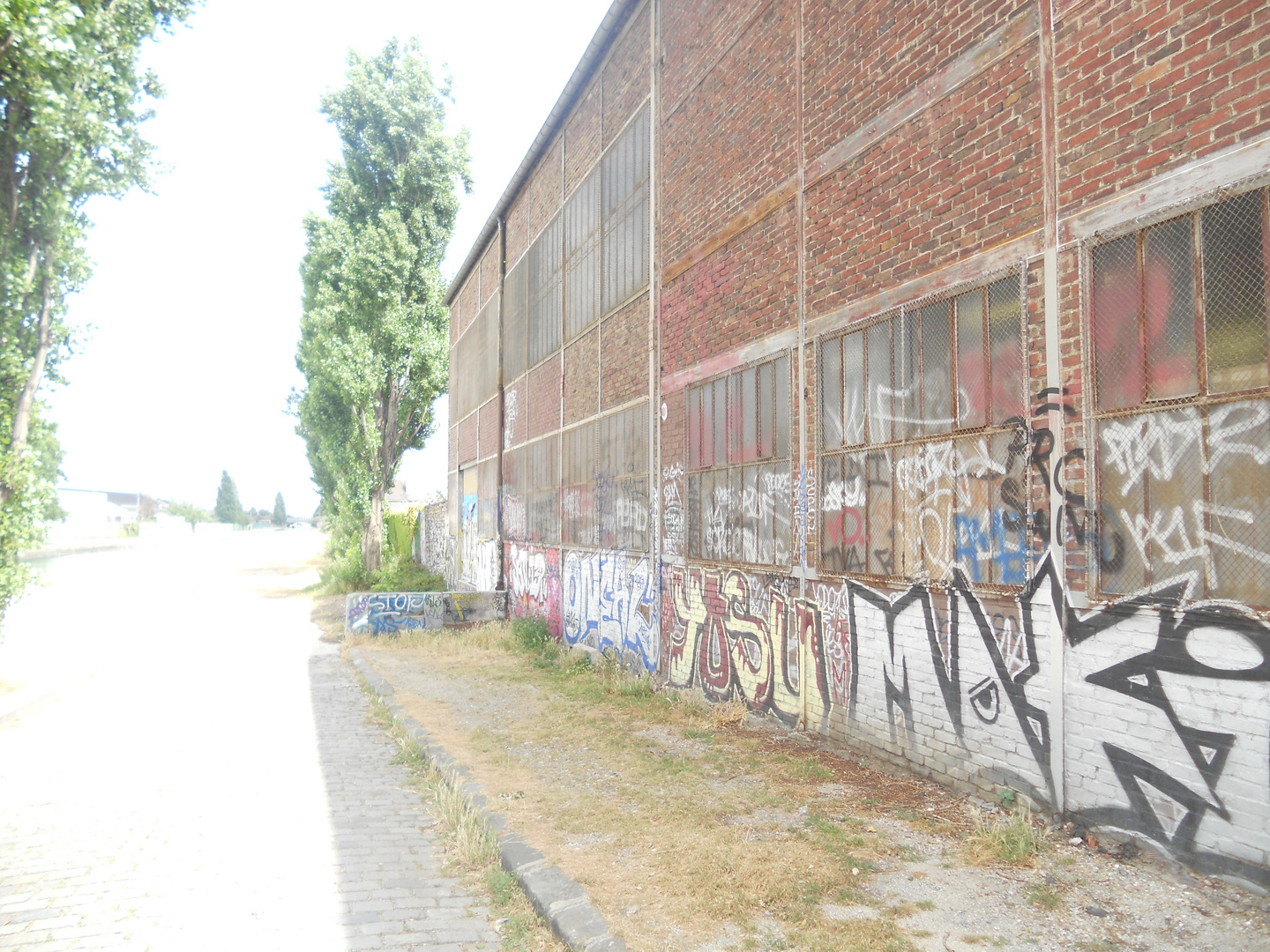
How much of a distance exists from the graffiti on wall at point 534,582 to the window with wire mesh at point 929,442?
24.6 feet

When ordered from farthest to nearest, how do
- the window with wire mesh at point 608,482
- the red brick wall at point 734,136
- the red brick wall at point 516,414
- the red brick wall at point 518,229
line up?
the red brick wall at point 518,229, the red brick wall at point 516,414, the window with wire mesh at point 608,482, the red brick wall at point 734,136

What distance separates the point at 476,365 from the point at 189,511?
10867 centimetres

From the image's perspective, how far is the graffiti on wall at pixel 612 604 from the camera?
9.38m

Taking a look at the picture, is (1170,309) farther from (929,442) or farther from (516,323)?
(516,323)

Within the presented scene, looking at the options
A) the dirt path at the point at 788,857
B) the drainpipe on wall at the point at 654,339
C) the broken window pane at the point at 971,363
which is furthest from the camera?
the drainpipe on wall at the point at 654,339

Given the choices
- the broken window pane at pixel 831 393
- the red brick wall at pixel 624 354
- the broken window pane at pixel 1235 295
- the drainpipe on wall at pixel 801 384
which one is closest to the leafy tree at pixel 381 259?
the red brick wall at pixel 624 354

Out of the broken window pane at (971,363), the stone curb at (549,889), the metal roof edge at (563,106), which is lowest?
the stone curb at (549,889)

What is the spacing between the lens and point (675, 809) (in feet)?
16.1

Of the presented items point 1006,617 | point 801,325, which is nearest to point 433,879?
point 1006,617

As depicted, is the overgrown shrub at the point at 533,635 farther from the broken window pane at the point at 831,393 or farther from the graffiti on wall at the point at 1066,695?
the broken window pane at the point at 831,393

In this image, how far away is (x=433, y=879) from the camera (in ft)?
13.3

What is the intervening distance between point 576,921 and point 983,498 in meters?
3.31

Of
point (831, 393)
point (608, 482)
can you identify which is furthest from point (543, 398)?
point (831, 393)

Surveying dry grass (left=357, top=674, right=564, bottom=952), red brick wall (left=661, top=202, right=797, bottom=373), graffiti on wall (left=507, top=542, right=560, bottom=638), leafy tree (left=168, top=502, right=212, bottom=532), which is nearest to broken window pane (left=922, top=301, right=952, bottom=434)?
red brick wall (left=661, top=202, right=797, bottom=373)
